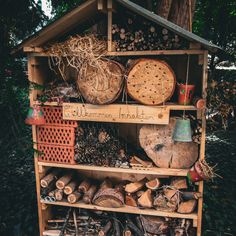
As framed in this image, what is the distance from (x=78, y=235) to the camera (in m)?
3.60

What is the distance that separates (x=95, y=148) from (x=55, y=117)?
25.8 inches

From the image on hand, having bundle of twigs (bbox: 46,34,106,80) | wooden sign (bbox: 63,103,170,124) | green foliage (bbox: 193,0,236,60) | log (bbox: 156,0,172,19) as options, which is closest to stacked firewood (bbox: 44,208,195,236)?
wooden sign (bbox: 63,103,170,124)

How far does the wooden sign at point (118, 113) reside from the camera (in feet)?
9.81

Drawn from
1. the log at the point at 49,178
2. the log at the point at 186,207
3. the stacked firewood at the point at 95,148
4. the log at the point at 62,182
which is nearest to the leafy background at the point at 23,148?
the log at the point at 49,178

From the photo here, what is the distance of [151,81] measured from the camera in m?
2.90

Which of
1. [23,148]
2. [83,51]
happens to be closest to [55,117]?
[23,148]

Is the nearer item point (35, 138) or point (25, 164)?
point (35, 138)

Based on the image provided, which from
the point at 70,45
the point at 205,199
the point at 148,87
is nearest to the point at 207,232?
the point at 205,199

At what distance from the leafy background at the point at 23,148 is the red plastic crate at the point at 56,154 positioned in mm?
189

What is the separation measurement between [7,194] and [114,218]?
7.82 feet

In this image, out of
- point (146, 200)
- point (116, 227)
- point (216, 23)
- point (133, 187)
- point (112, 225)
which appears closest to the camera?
point (146, 200)

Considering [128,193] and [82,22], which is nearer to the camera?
[82,22]

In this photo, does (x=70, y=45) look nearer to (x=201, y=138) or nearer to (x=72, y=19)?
(x=72, y=19)

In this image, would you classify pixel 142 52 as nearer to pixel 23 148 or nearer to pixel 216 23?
pixel 23 148
